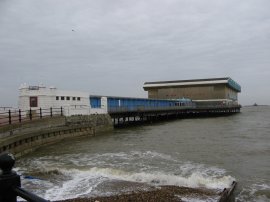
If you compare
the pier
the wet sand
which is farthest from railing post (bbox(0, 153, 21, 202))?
the pier

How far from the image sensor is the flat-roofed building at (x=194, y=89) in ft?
310

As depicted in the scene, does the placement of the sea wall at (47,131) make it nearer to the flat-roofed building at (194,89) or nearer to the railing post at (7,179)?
the railing post at (7,179)

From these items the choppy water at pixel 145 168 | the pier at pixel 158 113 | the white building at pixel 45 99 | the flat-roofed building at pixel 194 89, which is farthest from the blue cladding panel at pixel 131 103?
the choppy water at pixel 145 168

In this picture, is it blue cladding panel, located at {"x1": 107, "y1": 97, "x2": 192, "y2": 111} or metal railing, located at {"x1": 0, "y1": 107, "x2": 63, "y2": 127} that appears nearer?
metal railing, located at {"x1": 0, "y1": 107, "x2": 63, "y2": 127}

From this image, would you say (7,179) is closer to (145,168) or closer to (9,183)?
(9,183)

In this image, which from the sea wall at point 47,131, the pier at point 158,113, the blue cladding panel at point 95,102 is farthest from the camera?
the pier at point 158,113

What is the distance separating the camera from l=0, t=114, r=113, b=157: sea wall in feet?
62.6

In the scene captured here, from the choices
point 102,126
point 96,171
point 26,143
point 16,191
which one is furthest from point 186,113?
point 16,191

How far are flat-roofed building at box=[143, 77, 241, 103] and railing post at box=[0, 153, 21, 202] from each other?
309ft

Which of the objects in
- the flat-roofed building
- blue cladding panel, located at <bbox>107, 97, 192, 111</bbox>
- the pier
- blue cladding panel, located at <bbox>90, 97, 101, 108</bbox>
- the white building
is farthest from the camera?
the flat-roofed building

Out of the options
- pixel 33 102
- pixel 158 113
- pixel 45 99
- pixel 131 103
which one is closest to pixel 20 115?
pixel 45 99

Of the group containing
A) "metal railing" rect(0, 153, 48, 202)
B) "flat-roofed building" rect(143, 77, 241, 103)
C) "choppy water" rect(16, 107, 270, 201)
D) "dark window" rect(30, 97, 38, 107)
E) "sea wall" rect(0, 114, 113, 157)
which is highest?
"flat-roofed building" rect(143, 77, 241, 103)

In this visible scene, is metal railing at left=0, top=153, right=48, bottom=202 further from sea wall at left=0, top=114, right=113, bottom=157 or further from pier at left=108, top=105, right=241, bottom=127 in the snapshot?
pier at left=108, top=105, right=241, bottom=127

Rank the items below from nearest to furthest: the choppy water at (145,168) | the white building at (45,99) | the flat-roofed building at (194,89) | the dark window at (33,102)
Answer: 1. the choppy water at (145,168)
2. the white building at (45,99)
3. the dark window at (33,102)
4. the flat-roofed building at (194,89)
